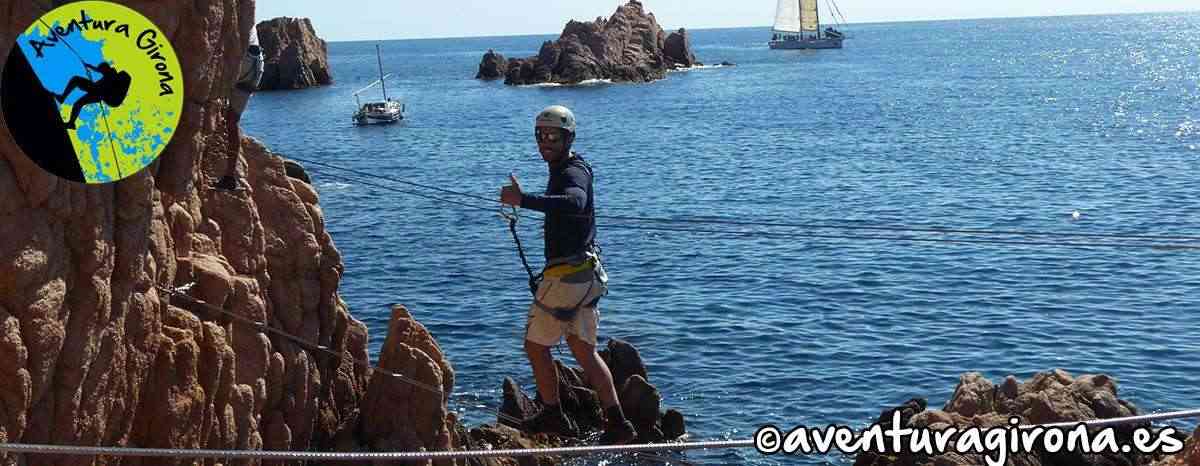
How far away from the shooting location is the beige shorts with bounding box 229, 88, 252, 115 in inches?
612

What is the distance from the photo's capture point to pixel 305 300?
1609 centimetres

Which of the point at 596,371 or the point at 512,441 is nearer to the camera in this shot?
the point at 596,371

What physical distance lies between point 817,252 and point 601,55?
9951 centimetres

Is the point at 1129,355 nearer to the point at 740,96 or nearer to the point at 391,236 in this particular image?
the point at 391,236

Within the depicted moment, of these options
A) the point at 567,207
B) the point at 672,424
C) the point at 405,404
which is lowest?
the point at 672,424

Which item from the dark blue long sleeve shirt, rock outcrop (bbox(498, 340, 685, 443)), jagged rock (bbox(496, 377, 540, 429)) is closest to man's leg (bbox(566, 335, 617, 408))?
the dark blue long sleeve shirt

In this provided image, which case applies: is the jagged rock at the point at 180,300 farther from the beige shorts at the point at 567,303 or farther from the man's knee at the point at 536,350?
the beige shorts at the point at 567,303

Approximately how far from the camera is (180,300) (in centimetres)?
1334

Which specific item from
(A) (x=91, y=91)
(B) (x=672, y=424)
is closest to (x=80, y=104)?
(A) (x=91, y=91)

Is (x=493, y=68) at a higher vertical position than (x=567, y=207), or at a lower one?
lower

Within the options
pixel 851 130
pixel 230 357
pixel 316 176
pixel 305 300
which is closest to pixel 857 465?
pixel 305 300

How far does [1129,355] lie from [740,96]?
9034 cm

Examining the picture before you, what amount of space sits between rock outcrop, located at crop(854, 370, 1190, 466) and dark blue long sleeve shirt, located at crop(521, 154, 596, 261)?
28.5 feet

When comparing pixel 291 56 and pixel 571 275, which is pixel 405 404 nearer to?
pixel 571 275
